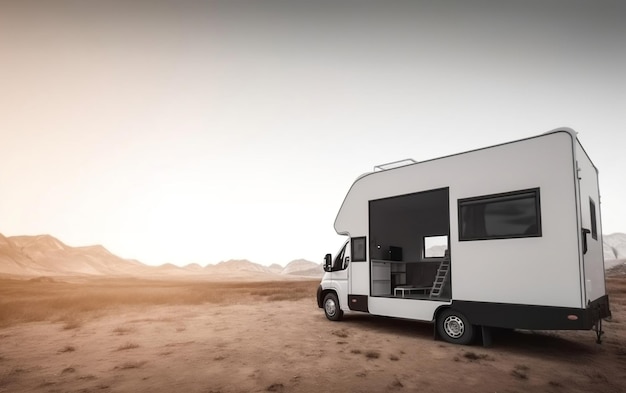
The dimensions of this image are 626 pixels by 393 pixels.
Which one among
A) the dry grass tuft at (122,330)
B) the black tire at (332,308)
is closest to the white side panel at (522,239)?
the black tire at (332,308)

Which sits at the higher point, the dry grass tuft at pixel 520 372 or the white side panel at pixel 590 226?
the white side panel at pixel 590 226

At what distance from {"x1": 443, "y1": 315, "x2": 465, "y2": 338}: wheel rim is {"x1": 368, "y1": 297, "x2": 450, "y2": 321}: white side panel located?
33 cm

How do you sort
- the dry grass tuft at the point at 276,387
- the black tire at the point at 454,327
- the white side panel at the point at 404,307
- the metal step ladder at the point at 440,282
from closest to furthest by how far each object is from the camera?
the dry grass tuft at the point at 276,387, the black tire at the point at 454,327, the white side panel at the point at 404,307, the metal step ladder at the point at 440,282

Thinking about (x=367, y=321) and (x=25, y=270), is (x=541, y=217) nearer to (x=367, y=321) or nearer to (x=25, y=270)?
(x=367, y=321)

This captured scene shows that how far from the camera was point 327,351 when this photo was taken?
7676mm

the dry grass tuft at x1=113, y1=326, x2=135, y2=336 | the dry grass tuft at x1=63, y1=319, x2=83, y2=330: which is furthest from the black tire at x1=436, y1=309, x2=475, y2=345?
the dry grass tuft at x1=63, y1=319, x2=83, y2=330

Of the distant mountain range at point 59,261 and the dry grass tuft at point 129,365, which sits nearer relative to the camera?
the dry grass tuft at point 129,365

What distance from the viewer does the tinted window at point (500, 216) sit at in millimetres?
7125

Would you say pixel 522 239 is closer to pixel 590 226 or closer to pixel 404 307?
pixel 590 226

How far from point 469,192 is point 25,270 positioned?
8039 cm

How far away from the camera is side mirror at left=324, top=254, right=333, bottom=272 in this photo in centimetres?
1135

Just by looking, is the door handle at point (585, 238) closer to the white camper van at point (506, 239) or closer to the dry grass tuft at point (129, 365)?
the white camper van at point (506, 239)

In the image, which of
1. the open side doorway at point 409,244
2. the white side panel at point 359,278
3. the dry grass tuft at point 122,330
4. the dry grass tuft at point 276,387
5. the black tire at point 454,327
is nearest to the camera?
the dry grass tuft at point 276,387

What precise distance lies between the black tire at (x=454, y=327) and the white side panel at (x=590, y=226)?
2233mm
